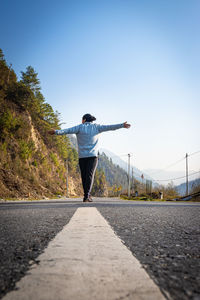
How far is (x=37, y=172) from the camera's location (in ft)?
95.9

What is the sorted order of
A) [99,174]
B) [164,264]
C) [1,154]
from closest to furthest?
[164,264] → [1,154] → [99,174]

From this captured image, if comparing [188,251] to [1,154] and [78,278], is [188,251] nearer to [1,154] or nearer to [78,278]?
[78,278]

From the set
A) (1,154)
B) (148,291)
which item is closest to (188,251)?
(148,291)

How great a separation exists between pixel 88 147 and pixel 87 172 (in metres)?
0.66

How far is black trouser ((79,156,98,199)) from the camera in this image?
6035mm

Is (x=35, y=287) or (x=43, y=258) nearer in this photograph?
(x=35, y=287)

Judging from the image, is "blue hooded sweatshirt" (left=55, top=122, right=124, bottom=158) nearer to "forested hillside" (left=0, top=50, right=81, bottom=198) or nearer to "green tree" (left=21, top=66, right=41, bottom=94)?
"forested hillside" (left=0, top=50, right=81, bottom=198)

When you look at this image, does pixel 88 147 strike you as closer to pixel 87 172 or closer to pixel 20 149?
pixel 87 172

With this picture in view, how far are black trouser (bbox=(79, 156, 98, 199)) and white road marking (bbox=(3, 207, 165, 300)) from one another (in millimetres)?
4904

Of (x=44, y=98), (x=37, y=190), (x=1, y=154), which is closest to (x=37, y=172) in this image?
(x=37, y=190)

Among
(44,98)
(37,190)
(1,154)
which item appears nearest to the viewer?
(1,154)

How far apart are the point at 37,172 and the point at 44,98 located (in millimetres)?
27204

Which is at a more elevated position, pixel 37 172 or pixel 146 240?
pixel 37 172

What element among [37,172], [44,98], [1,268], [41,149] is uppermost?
[44,98]
